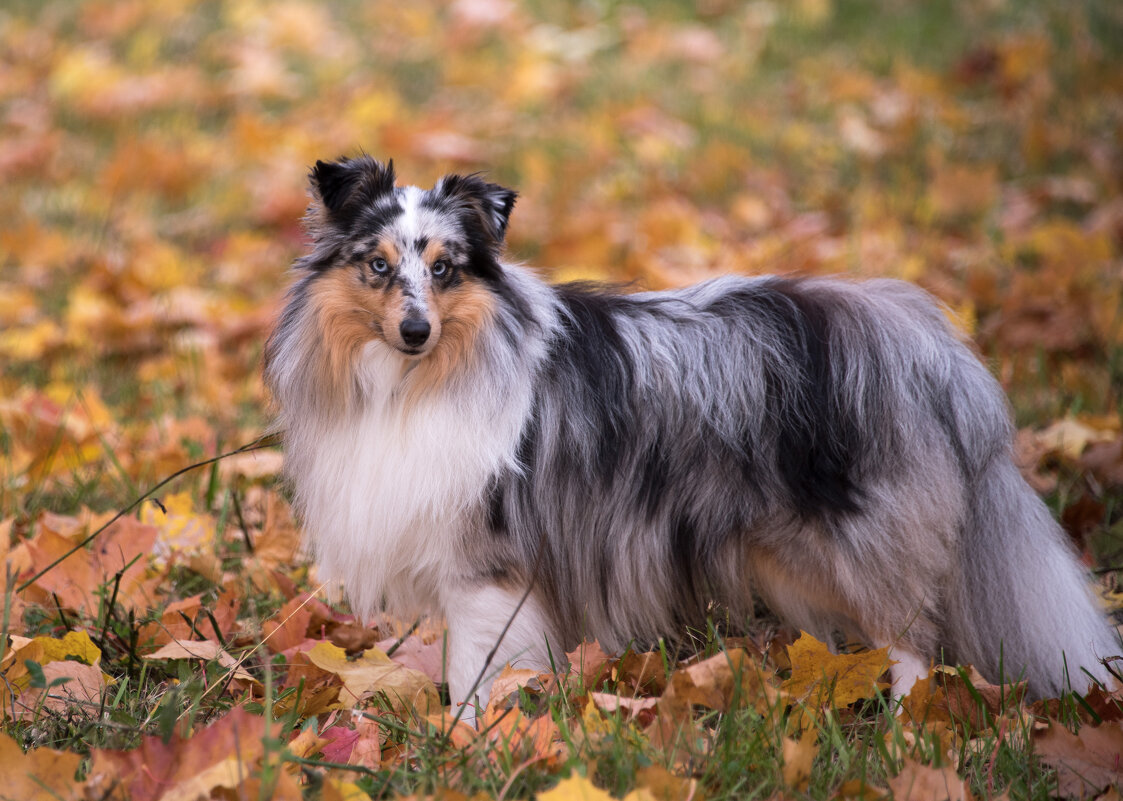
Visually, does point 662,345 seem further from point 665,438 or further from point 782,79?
point 782,79

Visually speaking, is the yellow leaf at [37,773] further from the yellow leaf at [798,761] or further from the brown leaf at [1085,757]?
the brown leaf at [1085,757]

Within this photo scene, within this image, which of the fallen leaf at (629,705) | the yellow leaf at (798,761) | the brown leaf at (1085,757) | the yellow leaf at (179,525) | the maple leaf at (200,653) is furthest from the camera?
the yellow leaf at (179,525)

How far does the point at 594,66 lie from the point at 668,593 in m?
7.25

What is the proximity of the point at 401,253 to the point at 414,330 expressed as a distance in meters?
0.24

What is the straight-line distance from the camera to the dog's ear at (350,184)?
2998 mm

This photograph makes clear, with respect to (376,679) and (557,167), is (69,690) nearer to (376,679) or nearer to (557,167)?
(376,679)

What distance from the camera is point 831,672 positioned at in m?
2.78

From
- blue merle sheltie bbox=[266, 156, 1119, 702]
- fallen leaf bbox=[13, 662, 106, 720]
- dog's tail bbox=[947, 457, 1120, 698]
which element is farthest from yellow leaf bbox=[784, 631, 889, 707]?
fallen leaf bbox=[13, 662, 106, 720]

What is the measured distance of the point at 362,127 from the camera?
27.7ft

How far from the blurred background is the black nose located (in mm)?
1040

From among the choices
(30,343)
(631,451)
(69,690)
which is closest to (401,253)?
(631,451)

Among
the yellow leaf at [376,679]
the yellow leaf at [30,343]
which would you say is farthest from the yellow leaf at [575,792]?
the yellow leaf at [30,343]

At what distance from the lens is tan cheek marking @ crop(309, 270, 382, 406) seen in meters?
2.97

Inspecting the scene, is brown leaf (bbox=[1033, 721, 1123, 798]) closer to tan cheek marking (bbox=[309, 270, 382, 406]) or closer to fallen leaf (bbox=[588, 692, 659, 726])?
fallen leaf (bbox=[588, 692, 659, 726])
